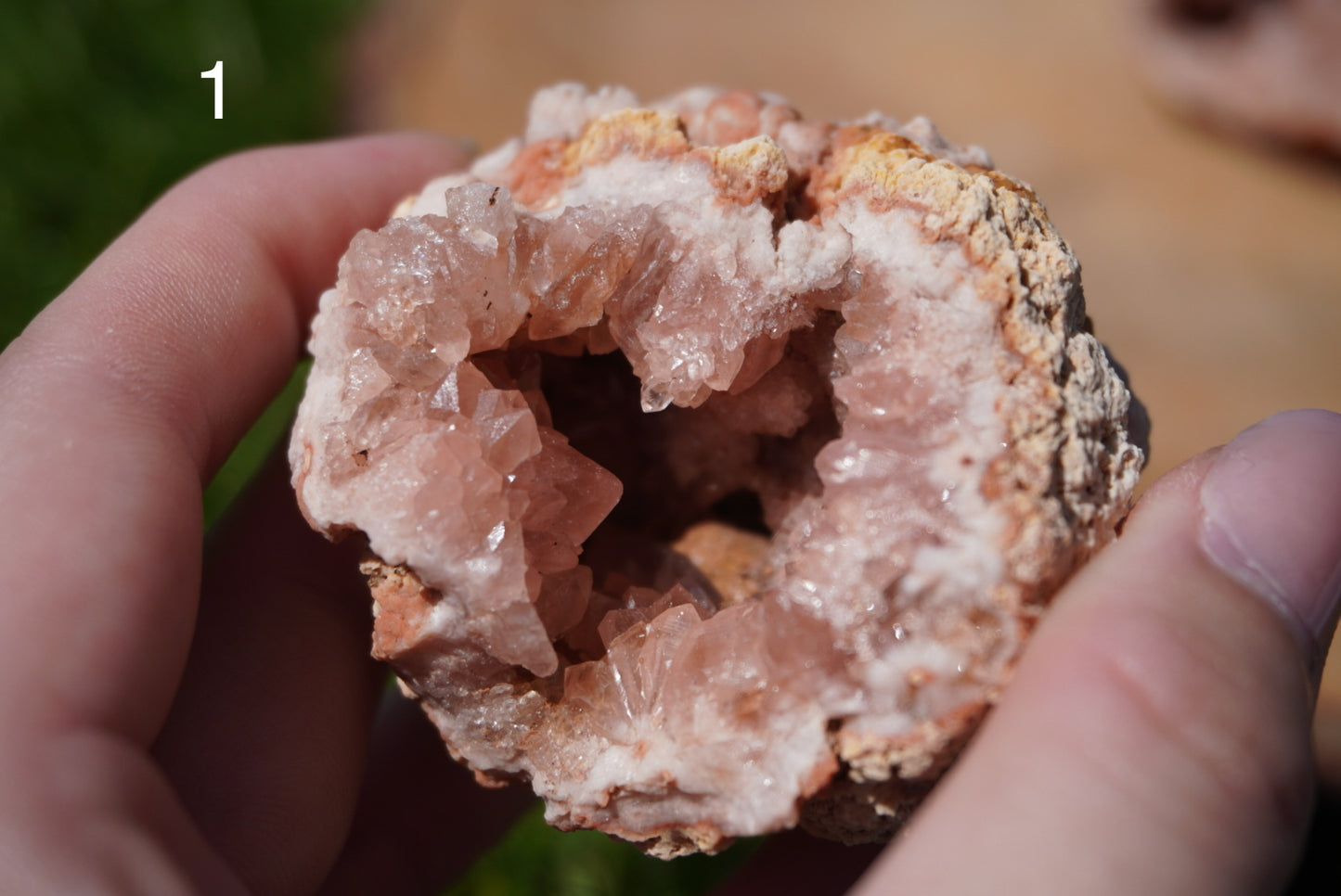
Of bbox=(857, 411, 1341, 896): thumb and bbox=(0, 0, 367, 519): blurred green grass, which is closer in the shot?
bbox=(857, 411, 1341, 896): thumb

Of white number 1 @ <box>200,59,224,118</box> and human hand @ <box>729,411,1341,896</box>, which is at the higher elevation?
white number 1 @ <box>200,59,224,118</box>

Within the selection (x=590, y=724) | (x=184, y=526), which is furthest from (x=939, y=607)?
(x=184, y=526)

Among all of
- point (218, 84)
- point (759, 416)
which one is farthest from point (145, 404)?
point (218, 84)

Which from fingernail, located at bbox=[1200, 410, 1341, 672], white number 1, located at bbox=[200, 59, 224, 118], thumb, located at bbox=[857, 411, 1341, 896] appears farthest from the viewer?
white number 1, located at bbox=[200, 59, 224, 118]

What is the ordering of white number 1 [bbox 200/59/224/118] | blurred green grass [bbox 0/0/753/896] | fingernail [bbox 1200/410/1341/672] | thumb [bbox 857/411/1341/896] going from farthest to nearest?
white number 1 [bbox 200/59/224/118] → blurred green grass [bbox 0/0/753/896] → fingernail [bbox 1200/410/1341/672] → thumb [bbox 857/411/1341/896]

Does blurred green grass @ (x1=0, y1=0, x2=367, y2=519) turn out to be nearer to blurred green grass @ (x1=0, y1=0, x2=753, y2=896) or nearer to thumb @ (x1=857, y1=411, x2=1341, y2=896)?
blurred green grass @ (x1=0, y1=0, x2=753, y2=896)

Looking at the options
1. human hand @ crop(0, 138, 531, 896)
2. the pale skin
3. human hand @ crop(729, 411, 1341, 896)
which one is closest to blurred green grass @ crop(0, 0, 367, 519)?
human hand @ crop(0, 138, 531, 896)

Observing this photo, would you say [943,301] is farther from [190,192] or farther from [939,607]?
[190,192]

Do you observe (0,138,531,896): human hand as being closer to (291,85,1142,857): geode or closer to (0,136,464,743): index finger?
(0,136,464,743): index finger
